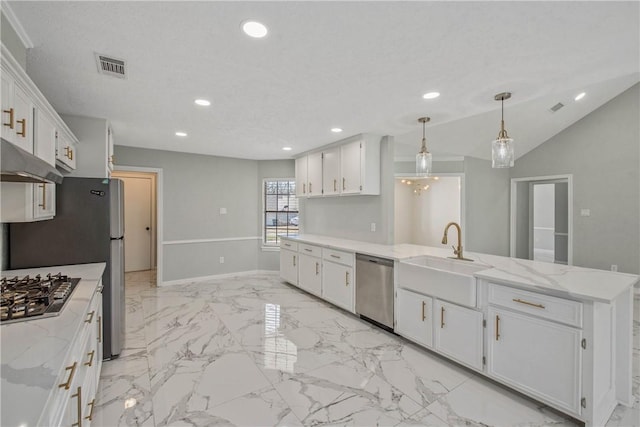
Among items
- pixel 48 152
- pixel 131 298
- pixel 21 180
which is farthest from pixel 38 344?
pixel 131 298

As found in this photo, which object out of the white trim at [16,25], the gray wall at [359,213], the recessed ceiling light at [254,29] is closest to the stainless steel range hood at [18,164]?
the white trim at [16,25]

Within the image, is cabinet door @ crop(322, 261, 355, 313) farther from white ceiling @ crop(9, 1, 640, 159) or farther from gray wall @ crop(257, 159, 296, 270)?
gray wall @ crop(257, 159, 296, 270)

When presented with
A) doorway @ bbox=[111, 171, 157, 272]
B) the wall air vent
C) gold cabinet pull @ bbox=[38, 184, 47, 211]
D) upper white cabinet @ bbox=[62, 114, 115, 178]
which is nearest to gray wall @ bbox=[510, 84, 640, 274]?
the wall air vent

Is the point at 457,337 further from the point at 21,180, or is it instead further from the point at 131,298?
the point at 131,298

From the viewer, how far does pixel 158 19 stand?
1572 mm

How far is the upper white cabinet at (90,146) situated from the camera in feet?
10.1

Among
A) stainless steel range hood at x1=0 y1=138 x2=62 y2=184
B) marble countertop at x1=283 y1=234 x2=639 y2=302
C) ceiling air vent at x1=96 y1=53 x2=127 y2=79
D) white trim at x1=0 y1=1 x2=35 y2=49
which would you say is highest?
ceiling air vent at x1=96 y1=53 x2=127 y2=79

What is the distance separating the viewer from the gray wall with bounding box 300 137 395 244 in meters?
4.00

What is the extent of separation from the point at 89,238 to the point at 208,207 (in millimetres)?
2922

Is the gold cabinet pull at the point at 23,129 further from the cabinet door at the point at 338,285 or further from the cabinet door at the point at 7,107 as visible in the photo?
the cabinet door at the point at 338,285

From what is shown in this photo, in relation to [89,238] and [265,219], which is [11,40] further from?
[265,219]

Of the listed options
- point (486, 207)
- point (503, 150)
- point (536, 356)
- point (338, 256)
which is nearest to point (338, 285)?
point (338, 256)

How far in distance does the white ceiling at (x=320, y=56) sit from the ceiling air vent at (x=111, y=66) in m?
0.06

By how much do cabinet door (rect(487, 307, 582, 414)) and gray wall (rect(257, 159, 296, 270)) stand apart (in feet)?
14.5
